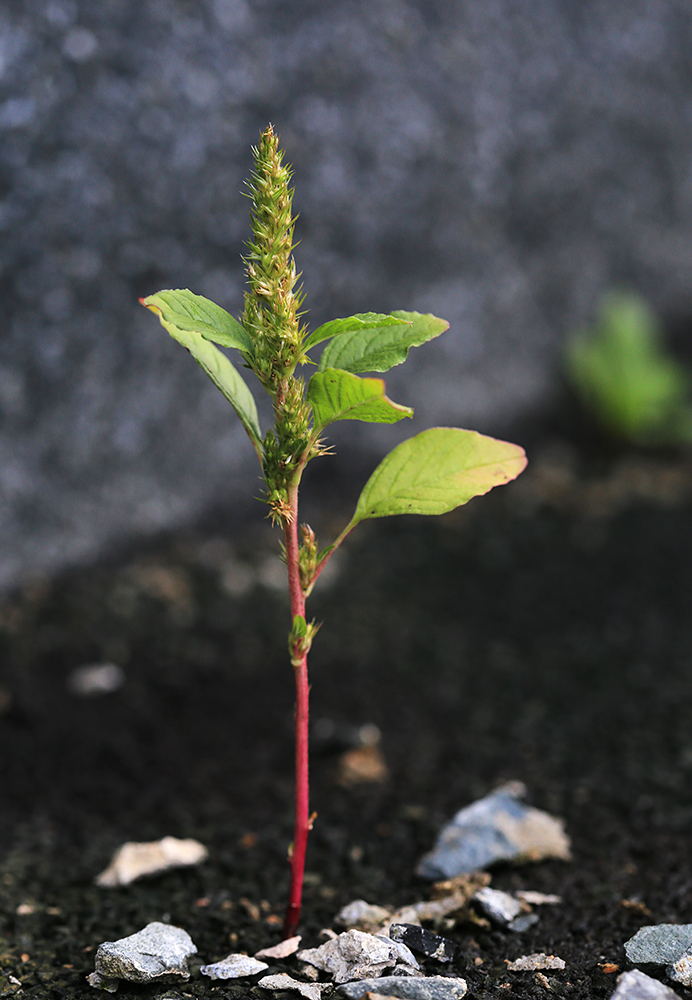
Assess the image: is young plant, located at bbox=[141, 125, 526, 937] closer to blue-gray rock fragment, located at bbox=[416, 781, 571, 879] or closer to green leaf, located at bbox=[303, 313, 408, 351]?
green leaf, located at bbox=[303, 313, 408, 351]

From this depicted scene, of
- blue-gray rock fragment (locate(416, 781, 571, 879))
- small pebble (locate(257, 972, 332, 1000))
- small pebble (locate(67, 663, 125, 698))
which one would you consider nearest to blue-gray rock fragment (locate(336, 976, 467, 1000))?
small pebble (locate(257, 972, 332, 1000))

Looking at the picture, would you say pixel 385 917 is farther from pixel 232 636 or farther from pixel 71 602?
pixel 71 602

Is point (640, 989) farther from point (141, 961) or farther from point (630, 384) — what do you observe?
point (630, 384)

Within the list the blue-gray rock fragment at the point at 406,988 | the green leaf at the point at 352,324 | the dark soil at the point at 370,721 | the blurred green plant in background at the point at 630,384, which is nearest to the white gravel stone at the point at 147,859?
the dark soil at the point at 370,721

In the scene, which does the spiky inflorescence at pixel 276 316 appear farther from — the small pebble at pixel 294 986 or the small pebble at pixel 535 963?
the small pebble at pixel 535 963

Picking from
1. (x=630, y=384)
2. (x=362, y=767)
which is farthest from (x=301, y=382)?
(x=630, y=384)
